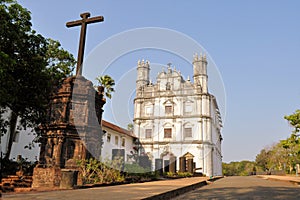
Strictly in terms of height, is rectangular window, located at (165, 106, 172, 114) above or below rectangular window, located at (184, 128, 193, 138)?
above

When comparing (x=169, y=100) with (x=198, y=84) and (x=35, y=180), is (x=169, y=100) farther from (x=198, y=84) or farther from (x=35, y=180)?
(x=35, y=180)

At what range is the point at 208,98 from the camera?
3506 centimetres

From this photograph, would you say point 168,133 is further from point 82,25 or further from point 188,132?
point 82,25

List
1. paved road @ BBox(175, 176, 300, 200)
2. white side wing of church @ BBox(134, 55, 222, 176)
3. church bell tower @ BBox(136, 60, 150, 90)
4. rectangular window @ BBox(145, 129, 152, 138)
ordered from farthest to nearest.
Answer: church bell tower @ BBox(136, 60, 150, 90) → rectangular window @ BBox(145, 129, 152, 138) → white side wing of church @ BBox(134, 55, 222, 176) → paved road @ BBox(175, 176, 300, 200)

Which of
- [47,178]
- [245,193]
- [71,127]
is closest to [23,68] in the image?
[71,127]

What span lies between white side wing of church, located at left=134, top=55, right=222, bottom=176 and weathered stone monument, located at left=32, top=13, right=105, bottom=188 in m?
25.3

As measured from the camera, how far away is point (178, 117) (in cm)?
3572

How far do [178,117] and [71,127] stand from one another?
27682 mm

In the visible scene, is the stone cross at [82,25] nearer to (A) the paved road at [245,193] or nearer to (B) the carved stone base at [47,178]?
(B) the carved stone base at [47,178]

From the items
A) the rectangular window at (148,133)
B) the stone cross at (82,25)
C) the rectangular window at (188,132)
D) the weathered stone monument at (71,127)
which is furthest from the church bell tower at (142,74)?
the weathered stone monument at (71,127)

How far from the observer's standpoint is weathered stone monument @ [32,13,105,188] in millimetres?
8555

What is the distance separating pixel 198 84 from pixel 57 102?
93.2 feet

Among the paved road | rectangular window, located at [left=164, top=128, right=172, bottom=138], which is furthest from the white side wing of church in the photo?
the paved road

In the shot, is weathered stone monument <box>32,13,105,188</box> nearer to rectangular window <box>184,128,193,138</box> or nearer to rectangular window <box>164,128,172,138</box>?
rectangular window <box>184,128,193,138</box>
